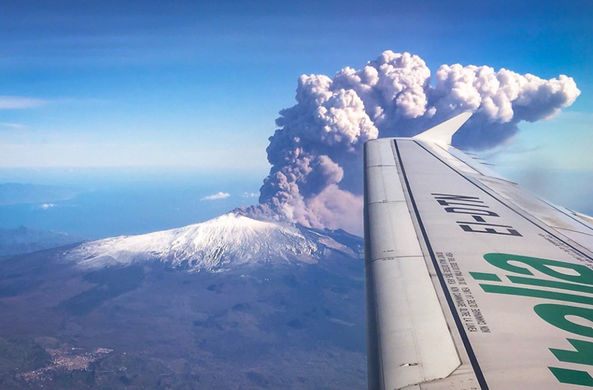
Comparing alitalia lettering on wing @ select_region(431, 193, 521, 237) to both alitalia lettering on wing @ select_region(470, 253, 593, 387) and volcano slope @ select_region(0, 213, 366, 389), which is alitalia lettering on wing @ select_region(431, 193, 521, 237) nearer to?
alitalia lettering on wing @ select_region(470, 253, 593, 387)

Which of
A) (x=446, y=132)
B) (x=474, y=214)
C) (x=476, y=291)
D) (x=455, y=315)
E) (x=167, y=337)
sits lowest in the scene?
(x=167, y=337)

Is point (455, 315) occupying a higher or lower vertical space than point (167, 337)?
higher

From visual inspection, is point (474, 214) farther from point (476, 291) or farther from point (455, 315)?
point (455, 315)

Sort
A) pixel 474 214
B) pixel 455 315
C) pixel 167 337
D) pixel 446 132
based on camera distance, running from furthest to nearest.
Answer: pixel 167 337
pixel 446 132
pixel 474 214
pixel 455 315

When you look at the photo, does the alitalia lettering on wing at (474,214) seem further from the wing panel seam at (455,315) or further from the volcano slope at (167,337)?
the volcano slope at (167,337)

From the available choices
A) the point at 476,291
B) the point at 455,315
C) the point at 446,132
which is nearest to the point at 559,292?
the point at 476,291

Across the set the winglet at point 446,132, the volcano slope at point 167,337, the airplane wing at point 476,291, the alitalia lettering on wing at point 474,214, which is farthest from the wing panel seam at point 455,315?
the volcano slope at point 167,337

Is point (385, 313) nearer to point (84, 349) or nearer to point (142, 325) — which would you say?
point (84, 349)

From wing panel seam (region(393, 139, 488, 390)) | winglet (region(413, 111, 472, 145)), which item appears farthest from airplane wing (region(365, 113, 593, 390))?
winglet (region(413, 111, 472, 145))
